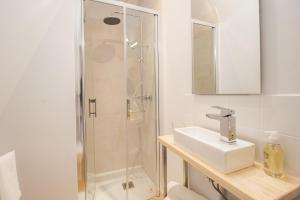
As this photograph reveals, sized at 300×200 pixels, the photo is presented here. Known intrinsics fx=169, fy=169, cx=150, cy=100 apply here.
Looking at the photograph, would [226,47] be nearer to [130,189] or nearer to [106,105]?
[106,105]

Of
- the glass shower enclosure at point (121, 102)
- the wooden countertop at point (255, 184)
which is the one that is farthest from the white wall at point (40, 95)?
the wooden countertop at point (255, 184)

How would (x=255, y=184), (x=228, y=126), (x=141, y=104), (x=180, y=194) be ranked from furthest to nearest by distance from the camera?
(x=141, y=104) < (x=180, y=194) < (x=228, y=126) < (x=255, y=184)

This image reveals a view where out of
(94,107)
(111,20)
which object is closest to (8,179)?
(94,107)

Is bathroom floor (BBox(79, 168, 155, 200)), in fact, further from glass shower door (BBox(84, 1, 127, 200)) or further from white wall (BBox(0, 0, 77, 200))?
white wall (BBox(0, 0, 77, 200))

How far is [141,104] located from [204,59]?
94 cm

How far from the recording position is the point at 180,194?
45.2 inches

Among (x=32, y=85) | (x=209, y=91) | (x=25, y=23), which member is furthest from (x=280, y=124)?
(x=25, y=23)

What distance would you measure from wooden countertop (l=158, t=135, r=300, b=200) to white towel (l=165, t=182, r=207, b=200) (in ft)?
1.57

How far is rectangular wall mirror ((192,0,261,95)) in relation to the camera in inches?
32.1

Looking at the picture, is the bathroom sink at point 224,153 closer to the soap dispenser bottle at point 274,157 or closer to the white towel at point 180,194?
the soap dispenser bottle at point 274,157

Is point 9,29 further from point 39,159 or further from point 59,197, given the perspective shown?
point 59,197

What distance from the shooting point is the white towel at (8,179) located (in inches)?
34.9

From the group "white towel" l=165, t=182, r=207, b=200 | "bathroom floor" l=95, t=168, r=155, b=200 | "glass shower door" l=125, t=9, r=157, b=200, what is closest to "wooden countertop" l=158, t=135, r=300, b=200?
"white towel" l=165, t=182, r=207, b=200

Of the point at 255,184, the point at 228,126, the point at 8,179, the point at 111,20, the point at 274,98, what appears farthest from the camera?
the point at 111,20
